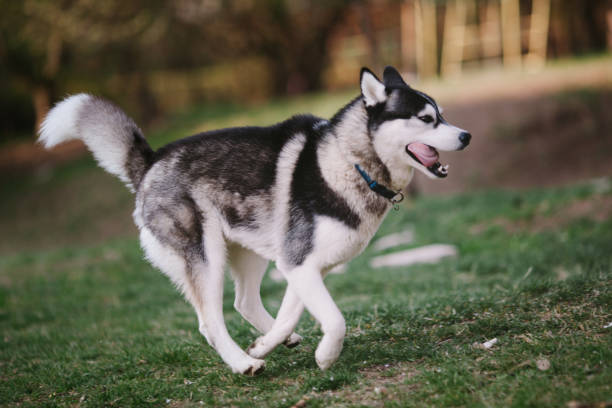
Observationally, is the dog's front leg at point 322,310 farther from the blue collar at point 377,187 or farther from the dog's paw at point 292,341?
the blue collar at point 377,187

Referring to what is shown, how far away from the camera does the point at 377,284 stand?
6410 millimetres

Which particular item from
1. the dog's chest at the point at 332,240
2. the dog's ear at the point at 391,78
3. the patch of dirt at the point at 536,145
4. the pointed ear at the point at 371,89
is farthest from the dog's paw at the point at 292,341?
the patch of dirt at the point at 536,145

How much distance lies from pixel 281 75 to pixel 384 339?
20140mm

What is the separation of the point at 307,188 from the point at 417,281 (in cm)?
290

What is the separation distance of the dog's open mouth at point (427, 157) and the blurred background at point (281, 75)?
8037 mm

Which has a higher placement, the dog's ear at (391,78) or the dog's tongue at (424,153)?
the dog's ear at (391,78)

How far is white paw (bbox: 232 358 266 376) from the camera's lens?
3.57m

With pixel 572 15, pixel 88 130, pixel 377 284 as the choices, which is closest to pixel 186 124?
pixel 572 15

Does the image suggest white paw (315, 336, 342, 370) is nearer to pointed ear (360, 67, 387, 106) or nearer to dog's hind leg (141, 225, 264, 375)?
dog's hind leg (141, 225, 264, 375)

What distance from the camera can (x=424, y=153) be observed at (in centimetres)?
350

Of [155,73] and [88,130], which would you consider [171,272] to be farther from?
[155,73]

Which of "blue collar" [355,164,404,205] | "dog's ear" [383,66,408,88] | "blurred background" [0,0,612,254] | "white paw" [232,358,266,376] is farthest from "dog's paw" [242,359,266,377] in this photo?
"blurred background" [0,0,612,254]

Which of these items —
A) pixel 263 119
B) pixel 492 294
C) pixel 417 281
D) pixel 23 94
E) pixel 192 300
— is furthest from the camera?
pixel 23 94

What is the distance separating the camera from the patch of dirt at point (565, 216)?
7.41 meters
